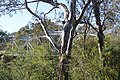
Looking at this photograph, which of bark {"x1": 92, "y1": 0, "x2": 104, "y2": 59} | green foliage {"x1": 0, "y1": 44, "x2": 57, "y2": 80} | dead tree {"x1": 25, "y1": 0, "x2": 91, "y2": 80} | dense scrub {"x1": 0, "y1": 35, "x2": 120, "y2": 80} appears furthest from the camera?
green foliage {"x1": 0, "y1": 44, "x2": 57, "y2": 80}

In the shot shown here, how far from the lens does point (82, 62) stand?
7027mm

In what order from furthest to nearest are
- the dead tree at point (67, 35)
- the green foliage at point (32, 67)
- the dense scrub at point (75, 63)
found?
1. the green foliage at point (32, 67)
2. the dead tree at point (67, 35)
3. the dense scrub at point (75, 63)

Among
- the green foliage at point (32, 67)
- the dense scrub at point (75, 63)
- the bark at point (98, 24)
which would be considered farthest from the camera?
the green foliage at point (32, 67)

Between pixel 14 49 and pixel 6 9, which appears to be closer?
pixel 6 9

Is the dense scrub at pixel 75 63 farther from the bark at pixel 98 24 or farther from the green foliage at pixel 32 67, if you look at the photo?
the bark at pixel 98 24

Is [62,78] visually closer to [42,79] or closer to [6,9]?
[42,79]

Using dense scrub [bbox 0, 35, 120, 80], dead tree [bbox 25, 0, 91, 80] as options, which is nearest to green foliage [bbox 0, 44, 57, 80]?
dense scrub [bbox 0, 35, 120, 80]

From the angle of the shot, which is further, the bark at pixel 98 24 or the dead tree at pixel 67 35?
the bark at pixel 98 24

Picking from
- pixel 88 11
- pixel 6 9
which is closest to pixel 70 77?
pixel 88 11

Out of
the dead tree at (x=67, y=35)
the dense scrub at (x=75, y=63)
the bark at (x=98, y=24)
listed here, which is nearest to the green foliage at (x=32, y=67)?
the dense scrub at (x=75, y=63)

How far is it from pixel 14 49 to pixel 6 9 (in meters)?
2.00

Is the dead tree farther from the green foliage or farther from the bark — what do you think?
the green foliage

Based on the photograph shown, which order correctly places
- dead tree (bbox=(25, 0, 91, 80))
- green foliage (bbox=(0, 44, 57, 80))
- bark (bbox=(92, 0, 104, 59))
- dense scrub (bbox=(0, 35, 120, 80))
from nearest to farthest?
dense scrub (bbox=(0, 35, 120, 80)) → dead tree (bbox=(25, 0, 91, 80)) → bark (bbox=(92, 0, 104, 59)) → green foliage (bbox=(0, 44, 57, 80))

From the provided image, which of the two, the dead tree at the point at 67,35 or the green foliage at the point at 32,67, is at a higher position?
the dead tree at the point at 67,35
